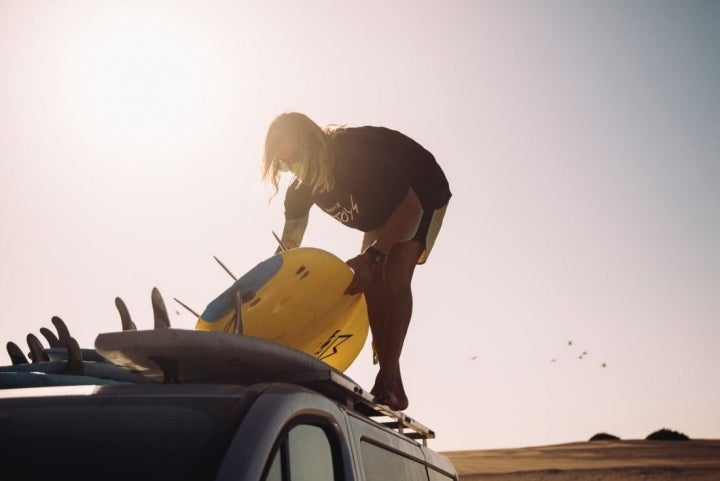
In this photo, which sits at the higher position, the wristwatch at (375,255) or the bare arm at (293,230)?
the bare arm at (293,230)

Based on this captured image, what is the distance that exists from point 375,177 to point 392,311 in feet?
2.99

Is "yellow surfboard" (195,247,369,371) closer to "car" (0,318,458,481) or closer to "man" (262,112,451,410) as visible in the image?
"man" (262,112,451,410)

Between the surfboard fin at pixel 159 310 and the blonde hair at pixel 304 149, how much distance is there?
2130 mm

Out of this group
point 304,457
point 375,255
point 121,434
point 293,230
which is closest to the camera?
point 121,434

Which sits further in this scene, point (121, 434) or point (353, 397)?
point (353, 397)

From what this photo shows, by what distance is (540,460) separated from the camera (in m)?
52.2

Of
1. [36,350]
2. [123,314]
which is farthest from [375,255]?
[36,350]

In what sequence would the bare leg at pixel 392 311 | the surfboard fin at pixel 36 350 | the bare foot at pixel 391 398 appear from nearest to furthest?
the surfboard fin at pixel 36 350 < the bare foot at pixel 391 398 < the bare leg at pixel 392 311

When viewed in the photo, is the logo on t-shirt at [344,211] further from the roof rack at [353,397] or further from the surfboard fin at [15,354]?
the surfboard fin at [15,354]

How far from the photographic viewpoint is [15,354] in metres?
3.04

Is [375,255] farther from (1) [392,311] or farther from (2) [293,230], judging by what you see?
(2) [293,230]

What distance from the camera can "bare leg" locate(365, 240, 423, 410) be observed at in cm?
414

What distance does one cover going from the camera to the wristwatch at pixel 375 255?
14.9 feet

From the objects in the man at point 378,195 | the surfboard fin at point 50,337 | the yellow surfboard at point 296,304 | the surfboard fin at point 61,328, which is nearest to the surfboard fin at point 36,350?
the surfboard fin at point 61,328
